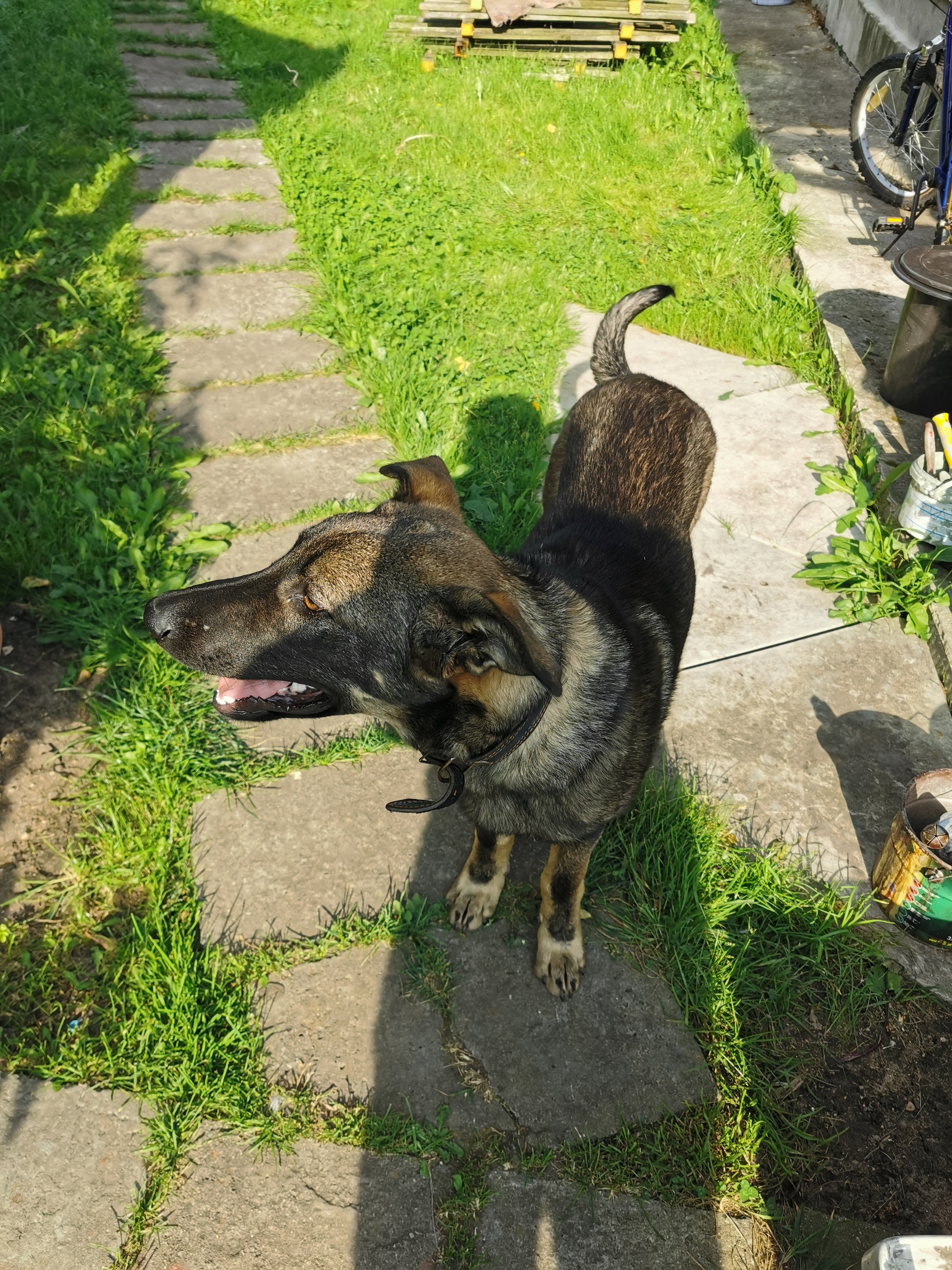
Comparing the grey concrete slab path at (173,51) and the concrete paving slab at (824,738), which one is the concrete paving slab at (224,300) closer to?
the concrete paving slab at (824,738)

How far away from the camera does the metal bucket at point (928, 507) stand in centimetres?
366

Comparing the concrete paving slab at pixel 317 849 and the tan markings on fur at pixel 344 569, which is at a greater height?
the tan markings on fur at pixel 344 569

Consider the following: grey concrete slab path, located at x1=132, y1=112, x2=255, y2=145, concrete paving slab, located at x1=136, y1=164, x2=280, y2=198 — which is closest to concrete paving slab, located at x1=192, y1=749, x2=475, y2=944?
concrete paving slab, located at x1=136, y1=164, x2=280, y2=198

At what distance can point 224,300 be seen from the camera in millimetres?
5422

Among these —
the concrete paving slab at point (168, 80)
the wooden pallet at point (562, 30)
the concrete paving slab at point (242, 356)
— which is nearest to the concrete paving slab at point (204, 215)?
the concrete paving slab at point (242, 356)

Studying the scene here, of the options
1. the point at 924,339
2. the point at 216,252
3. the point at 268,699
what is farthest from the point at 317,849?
the point at 216,252

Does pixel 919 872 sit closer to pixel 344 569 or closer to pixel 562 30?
pixel 344 569

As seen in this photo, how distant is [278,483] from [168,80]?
6.62m

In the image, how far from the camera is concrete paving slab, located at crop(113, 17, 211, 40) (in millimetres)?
8930

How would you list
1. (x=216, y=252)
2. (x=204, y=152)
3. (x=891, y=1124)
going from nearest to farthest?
(x=891, y=1124) → (x=216, y=252) → (x=204, y=152)

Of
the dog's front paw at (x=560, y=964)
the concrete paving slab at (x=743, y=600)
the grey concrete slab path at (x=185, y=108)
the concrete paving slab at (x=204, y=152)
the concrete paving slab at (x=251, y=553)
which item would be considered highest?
the grey concrete slab path at (x=185, y=108)

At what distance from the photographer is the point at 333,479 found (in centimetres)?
429

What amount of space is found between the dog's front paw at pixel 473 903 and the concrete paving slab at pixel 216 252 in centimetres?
491

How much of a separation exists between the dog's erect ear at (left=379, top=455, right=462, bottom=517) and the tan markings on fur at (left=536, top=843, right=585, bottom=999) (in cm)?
119
